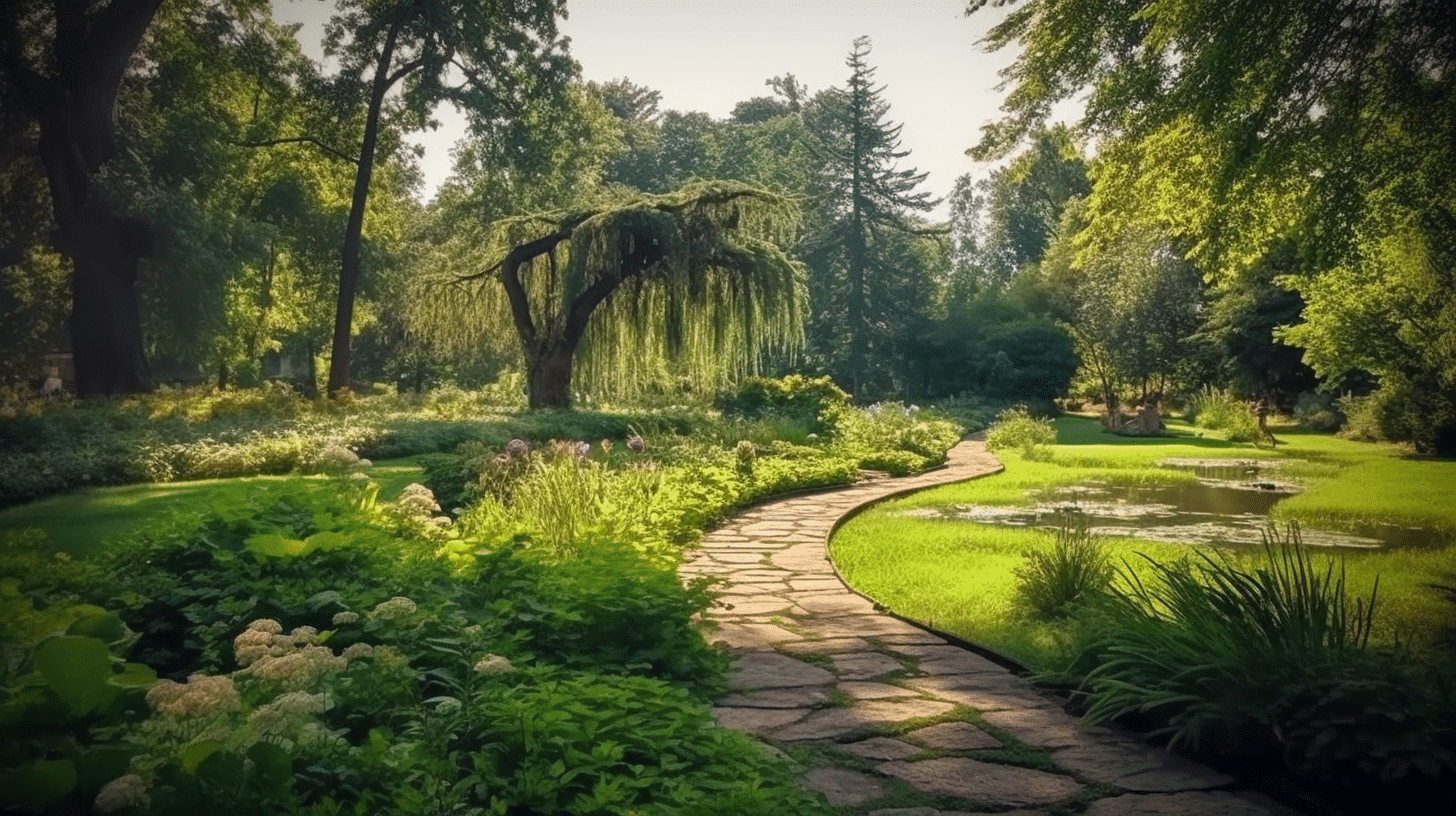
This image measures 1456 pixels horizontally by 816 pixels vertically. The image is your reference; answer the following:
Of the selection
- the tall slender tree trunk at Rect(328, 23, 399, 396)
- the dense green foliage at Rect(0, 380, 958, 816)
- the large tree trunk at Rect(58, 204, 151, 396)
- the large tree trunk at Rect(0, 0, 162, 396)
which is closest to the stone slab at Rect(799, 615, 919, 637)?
the dense green foliage at Rect(0, 380, 958, 816)

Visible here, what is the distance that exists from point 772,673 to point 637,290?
47.8 feet

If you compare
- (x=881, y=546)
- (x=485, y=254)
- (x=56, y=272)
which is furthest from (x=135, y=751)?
(x=485, y=254)

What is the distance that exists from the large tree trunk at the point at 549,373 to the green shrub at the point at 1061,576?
47.8ft

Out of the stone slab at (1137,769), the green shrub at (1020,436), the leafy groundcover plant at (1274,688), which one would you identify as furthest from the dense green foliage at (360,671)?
the green shrub at (1020,436)

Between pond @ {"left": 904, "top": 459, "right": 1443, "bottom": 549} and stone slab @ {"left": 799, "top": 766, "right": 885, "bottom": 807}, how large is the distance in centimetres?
404

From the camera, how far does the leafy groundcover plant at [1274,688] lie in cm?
291

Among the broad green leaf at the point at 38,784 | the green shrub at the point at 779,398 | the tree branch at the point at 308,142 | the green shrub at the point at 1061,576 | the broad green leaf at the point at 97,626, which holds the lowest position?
the green shrub at the point at 1061,576

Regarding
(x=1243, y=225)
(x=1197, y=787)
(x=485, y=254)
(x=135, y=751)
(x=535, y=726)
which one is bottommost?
(x=1197, y=787)

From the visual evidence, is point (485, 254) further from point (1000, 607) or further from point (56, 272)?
point (1000, 607)

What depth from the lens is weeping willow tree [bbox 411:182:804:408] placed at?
57.5ft

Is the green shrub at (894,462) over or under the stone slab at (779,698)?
over

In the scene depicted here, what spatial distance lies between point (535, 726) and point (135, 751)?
1022mm

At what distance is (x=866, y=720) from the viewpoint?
11.8ft

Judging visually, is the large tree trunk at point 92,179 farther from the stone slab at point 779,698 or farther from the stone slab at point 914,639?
the stone slab at point 914,639
